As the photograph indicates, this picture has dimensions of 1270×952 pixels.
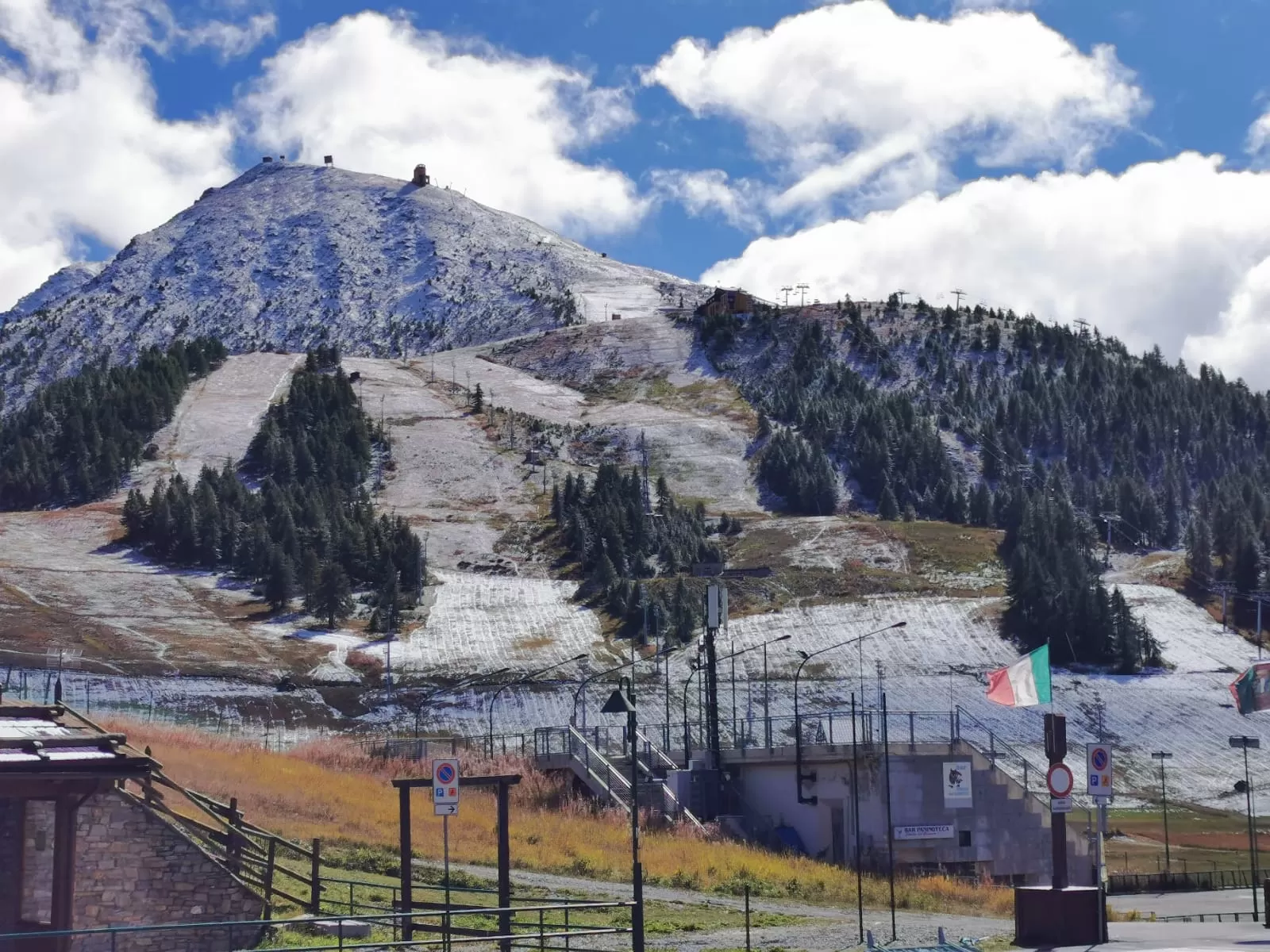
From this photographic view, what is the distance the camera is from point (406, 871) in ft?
101

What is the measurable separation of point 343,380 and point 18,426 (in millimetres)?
31087

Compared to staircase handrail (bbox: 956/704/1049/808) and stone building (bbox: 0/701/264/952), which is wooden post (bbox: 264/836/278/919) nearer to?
stone building (bbox: 0/701/264/952)

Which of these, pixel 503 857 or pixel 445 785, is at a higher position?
pixel 445 785

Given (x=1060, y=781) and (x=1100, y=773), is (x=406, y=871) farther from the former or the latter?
(x=1100, y=773)

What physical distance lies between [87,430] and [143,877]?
411ft

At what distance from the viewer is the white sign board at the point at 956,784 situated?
1975 inches

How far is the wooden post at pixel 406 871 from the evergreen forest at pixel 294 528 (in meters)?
70.6

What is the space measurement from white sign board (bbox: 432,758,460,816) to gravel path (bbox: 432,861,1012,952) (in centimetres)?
424

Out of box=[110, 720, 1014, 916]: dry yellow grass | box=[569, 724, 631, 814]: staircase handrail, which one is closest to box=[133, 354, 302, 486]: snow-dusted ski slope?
box=[569, 724, 631, 814]: staircase handrail

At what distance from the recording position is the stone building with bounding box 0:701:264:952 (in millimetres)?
27109

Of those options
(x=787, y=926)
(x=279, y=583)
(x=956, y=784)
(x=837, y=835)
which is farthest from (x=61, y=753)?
(x=279, y=583)

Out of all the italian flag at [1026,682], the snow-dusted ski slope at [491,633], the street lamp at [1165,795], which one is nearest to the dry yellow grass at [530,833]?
the italian flag at [1026,682]

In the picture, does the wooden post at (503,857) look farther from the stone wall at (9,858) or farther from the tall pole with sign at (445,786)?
the stone wall at (9,858)

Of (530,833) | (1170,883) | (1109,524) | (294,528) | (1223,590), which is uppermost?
(1109,524)
